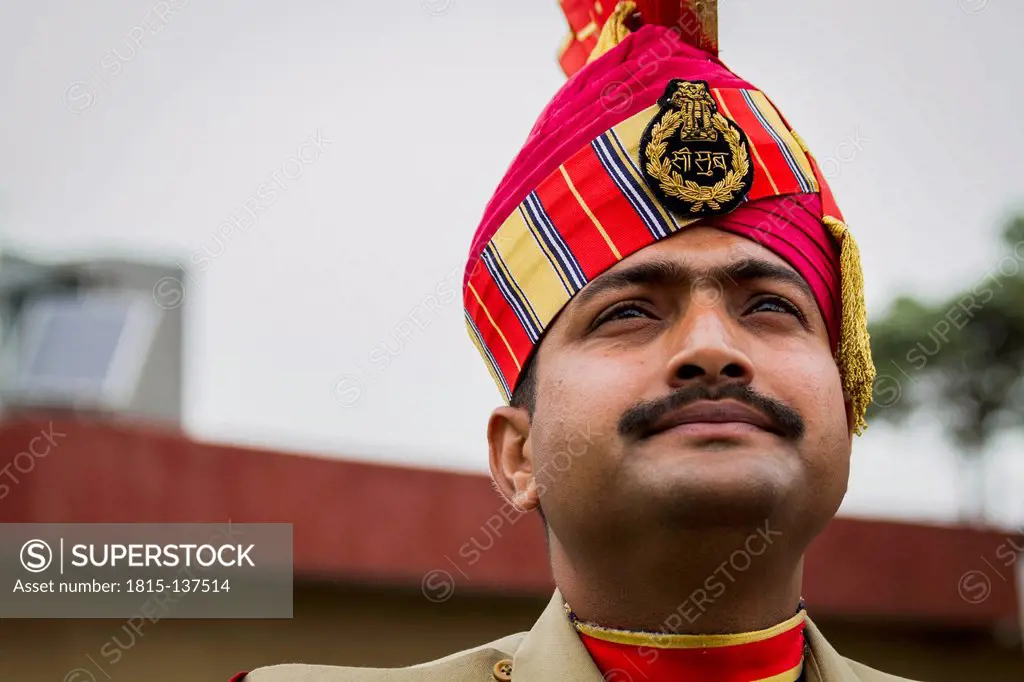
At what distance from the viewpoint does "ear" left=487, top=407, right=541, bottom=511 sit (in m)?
2.75

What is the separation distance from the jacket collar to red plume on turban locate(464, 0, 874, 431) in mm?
548

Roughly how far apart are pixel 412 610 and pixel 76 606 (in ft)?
7.29

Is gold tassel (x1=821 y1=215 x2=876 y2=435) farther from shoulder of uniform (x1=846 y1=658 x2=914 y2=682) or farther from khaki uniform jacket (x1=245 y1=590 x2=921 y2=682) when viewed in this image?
shoulder of uniform (x1=846 y1=658 x2=914 y2=682)

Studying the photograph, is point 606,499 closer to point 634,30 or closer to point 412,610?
point 634,30

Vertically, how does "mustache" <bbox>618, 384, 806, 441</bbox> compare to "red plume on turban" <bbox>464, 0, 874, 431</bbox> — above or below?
below

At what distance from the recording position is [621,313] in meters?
2.53

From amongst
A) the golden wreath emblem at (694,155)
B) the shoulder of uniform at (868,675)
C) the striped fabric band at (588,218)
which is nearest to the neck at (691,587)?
the shoulder of uniform at (868,675)

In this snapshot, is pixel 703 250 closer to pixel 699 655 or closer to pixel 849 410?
pixel 849 410

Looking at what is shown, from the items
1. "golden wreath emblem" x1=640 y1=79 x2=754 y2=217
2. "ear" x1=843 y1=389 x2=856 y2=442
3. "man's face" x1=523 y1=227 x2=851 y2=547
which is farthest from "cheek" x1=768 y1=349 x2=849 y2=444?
"golden wreath emblem" x1=640 y1=79 x2=754 y2=217

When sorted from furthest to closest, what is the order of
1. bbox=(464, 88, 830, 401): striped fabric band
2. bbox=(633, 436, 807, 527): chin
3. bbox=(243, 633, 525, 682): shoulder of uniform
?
bbox=(243, 633, 525, 682): shoulder of uniform, bbox=(464, 88, 830, 401): striped fabric band, bbox=(633, 436, 807, 527): chin

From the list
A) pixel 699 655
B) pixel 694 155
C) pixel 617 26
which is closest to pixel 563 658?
pixel 699 655

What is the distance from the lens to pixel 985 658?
10.2 meters

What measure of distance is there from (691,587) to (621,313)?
0.61 m

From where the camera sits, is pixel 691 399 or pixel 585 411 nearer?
pixel 691 399
